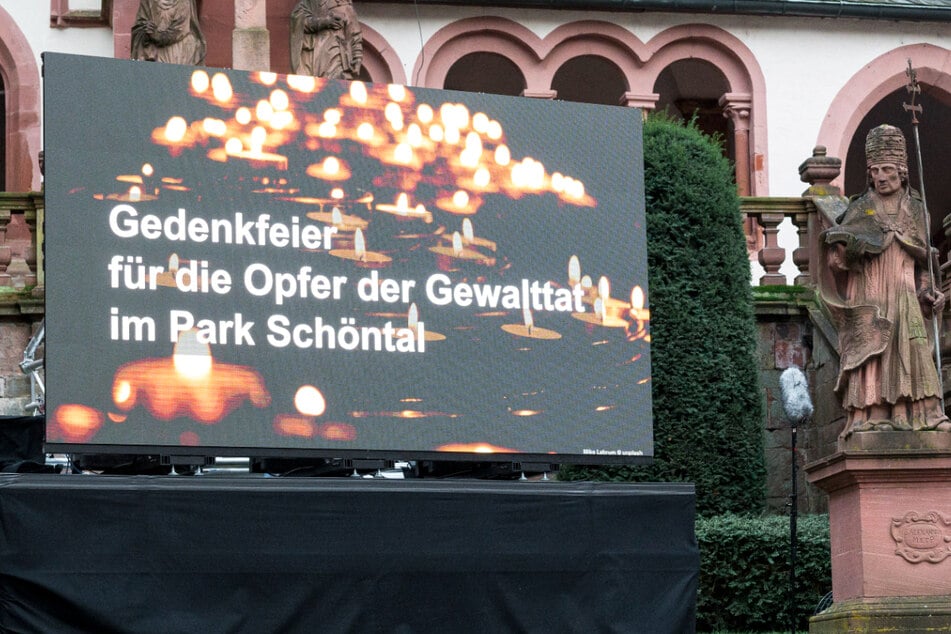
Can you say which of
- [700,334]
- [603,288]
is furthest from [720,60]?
[603,288]

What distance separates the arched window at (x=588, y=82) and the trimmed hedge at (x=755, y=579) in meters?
10.8

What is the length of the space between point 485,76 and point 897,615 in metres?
13.4

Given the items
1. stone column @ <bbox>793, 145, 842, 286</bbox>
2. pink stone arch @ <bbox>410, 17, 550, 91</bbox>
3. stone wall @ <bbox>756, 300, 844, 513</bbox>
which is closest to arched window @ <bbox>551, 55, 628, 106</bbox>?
pink stone arch @ <bbox>410, 17, 550, 91</bbox>

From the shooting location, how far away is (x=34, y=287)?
1488cm

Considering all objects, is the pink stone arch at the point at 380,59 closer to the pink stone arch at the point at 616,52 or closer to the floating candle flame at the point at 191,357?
the pink stone arch at the point at 616,52

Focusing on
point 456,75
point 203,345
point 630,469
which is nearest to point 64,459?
point 203,345


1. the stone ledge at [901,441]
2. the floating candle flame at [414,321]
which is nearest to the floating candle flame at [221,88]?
the floating candle flame at [414,321]

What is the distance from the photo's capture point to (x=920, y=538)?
11406 millimetres

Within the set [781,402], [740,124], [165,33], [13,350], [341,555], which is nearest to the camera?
[341,555]

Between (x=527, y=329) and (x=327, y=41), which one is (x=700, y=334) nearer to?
(x=527, y=329)

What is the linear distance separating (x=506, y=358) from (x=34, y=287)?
5512 mm

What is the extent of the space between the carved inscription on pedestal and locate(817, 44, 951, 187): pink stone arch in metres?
10.5

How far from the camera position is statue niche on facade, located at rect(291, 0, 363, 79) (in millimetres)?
17094

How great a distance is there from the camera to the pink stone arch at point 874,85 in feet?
71.7
